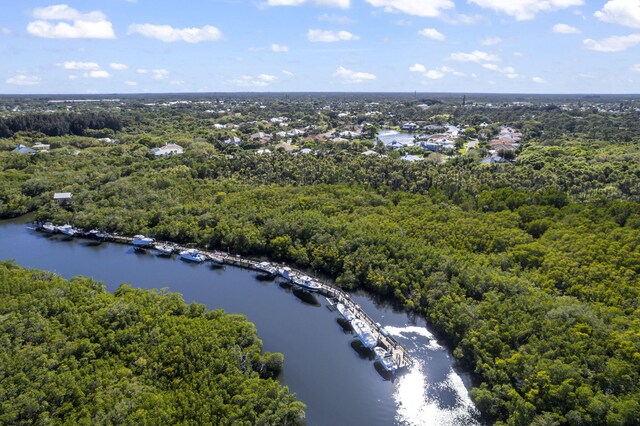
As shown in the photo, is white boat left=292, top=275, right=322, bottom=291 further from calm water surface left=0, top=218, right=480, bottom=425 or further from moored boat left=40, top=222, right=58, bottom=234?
moored boat left=40, top=222, right=58, bottom=234

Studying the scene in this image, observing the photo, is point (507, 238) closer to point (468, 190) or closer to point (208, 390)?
point (468, 190)

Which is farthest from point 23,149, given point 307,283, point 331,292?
point 331,292

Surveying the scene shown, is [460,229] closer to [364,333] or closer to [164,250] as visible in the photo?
[364,333]

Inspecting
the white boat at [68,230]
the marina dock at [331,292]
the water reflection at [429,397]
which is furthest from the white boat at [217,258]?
the water reflection at [429,397]

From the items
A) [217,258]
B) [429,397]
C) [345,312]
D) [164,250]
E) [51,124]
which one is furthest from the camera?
[51,124]

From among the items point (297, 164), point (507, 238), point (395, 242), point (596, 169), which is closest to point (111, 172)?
point (297, 164)

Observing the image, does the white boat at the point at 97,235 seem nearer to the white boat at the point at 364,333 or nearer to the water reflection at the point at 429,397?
the white boat at the point at 364,333
